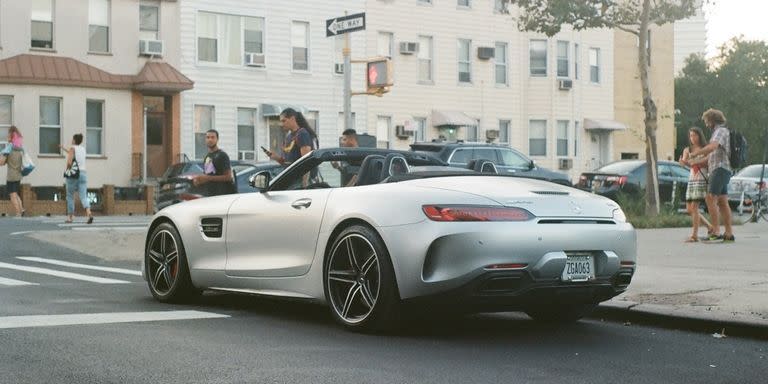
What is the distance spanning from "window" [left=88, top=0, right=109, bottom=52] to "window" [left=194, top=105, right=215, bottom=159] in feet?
12.4

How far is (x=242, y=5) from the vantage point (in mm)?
40281

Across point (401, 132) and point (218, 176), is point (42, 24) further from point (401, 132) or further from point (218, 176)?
point (218, 176)

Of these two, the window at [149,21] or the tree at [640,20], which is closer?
the tree at [640,20]

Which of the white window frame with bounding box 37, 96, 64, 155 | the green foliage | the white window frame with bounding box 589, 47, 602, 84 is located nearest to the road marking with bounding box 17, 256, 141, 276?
the white window frame with bounding box 37, 96, 64, 155

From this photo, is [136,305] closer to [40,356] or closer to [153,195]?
[40,356]

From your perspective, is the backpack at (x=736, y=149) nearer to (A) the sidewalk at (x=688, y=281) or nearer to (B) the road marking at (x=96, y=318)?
(A) the sidewalk at (x=688, y=281)

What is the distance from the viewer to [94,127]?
3716 centimetres

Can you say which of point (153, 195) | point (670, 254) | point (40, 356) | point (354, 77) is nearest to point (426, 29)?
point (354, 77)

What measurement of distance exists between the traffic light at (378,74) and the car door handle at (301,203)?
1257 centimetres

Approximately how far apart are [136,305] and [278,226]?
1.61 metres

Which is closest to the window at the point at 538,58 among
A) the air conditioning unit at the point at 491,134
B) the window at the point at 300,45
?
the air conditioning unit at the point at 491,134

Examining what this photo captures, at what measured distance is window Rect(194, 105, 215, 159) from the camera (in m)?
39.3

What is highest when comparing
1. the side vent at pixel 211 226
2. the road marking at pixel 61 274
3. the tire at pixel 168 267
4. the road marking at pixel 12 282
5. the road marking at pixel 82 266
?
the side vent at pixel 211 226

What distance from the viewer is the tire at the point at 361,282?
7.68 m
